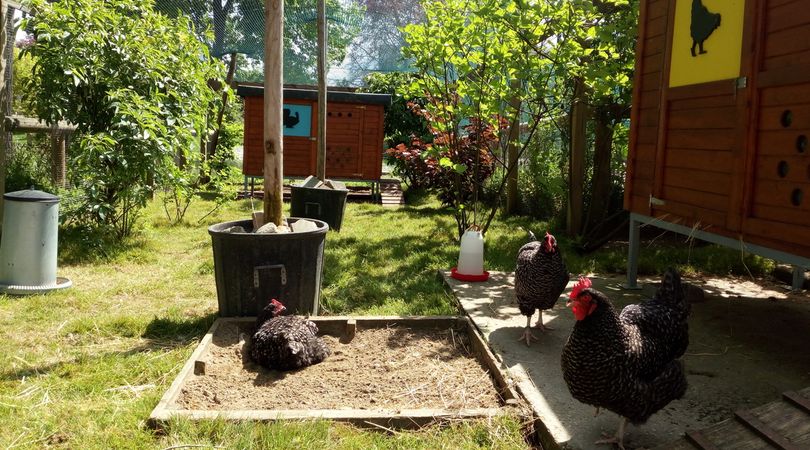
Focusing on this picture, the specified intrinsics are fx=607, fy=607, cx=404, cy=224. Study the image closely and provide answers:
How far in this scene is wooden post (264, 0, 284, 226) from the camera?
4.37m

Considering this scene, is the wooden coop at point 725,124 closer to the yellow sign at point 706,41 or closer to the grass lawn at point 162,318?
the yellow sign at point 706,41

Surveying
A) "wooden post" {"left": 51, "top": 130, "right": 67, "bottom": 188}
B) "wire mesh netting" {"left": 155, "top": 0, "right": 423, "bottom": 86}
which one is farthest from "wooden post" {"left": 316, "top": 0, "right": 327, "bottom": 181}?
"wooden post" {"left": 51, "top": 130, "right": 67, "bottom": 188}

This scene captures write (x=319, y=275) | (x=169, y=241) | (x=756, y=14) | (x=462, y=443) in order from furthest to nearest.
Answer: (x=169, y=241), (x=319, y=275), (x=756, y=14), (x=462, y=443)

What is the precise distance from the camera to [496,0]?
601 cm

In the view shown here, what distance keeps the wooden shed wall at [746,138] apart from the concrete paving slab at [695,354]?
2.43 feet

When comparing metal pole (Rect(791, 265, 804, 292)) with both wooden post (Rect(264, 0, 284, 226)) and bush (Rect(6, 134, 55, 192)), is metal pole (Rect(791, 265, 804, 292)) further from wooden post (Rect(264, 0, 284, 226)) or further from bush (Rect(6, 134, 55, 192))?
bush (Rect(6, 134, 55, 192))

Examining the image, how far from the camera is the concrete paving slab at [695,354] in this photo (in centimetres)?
284

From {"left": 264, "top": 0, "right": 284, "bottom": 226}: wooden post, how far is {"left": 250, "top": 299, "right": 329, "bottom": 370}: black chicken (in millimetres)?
990

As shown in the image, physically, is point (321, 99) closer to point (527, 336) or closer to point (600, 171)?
point (600, 171)

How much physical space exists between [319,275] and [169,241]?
12.2 ft

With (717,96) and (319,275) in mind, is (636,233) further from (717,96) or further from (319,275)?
(319,275)

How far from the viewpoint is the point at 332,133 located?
1387 centimetres

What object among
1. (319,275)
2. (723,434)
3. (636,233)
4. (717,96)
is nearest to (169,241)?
(319,275)

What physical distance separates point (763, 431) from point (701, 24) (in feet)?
10.3
